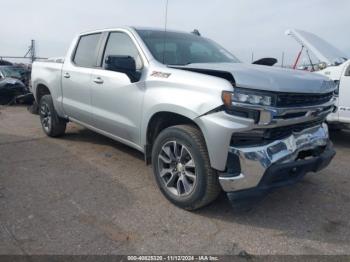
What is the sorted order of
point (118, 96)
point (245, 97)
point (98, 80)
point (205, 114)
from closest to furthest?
1. point (245, 97)
2. point (205, 114)
3. point (118, 96)
4. point (98, 80)

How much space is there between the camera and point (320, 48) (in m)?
7.71

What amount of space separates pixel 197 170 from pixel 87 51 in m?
2.95

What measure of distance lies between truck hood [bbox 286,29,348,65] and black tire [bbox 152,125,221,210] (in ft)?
15.9

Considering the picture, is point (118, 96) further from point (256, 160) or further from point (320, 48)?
point (320, 48)

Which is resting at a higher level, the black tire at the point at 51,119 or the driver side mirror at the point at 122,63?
the driver side mirror at the point at 122,63

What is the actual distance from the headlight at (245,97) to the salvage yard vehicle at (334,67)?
3.12 meters

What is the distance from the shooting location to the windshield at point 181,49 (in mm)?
4352

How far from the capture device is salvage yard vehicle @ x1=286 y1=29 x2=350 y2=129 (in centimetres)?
661

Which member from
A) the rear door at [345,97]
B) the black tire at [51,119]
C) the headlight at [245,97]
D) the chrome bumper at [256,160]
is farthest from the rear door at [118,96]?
the rear door at [345,97]

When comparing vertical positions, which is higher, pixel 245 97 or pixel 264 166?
pixel 245 97

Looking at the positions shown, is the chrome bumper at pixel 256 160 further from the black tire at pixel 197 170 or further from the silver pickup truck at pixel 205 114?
the black tire at pixel 197 170

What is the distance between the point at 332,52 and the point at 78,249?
→ 21.9 ft

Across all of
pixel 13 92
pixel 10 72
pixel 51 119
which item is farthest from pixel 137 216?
pixel 10 72

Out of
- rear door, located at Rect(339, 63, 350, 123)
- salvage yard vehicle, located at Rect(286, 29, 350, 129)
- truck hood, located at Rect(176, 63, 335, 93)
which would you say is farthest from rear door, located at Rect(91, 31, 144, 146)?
rear door, located at Rect(339, 63, 350, 123)
